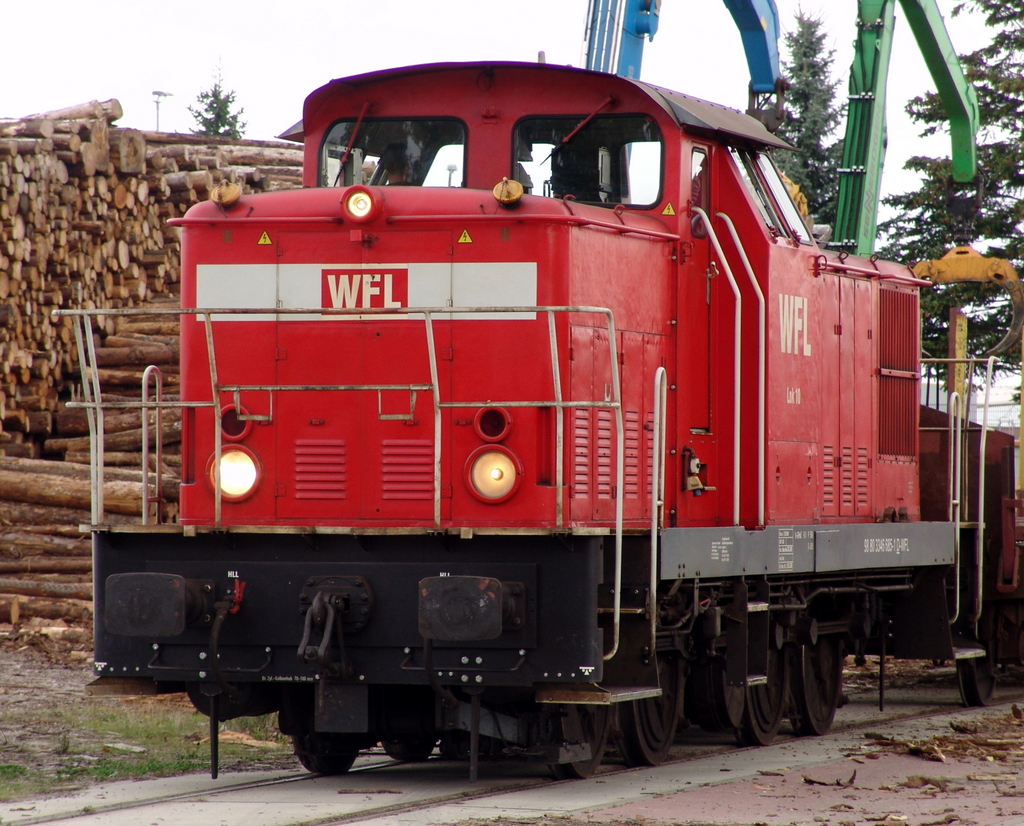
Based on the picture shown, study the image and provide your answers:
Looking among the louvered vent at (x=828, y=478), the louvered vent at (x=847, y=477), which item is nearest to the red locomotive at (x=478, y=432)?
the louvered vent at (x=828, y=478)

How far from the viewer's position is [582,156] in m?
8.12

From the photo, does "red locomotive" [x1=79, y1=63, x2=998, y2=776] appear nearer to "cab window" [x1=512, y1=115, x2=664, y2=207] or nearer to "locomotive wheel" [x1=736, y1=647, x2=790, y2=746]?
"cab window" [x1=512, y1=115, x2=664, y2=207]

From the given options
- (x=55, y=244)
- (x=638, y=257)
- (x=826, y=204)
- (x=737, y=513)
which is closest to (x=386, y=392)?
(x=638, y=257)

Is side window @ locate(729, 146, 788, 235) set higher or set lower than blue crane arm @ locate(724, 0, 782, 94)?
lower

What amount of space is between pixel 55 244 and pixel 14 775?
724 centimetres

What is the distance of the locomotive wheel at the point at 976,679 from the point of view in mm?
11602

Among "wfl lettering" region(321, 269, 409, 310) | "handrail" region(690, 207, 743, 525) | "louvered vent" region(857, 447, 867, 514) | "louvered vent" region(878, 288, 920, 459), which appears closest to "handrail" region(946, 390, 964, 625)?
"louvered vent" region(878, 288, 920, 459)

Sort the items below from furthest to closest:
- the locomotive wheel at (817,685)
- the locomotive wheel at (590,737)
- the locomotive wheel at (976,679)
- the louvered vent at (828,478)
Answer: the locomotive wheel at (976,679) < the locomotive wheel at (817,685) < the louvered vent at (828,478) < the locomotive wheel at (590,737)

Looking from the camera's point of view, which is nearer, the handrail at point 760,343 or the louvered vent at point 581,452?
the louvered vent at point 581,452

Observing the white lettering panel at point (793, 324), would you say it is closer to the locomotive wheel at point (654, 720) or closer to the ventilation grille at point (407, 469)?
the locomotive wheel at point (654, 720)

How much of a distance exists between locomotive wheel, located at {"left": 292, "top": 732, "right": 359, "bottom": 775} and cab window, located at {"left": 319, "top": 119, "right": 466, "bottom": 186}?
2.96 meters

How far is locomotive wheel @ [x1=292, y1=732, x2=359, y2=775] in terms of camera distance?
8008 mm

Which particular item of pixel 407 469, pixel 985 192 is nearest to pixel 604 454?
pixel 407 469

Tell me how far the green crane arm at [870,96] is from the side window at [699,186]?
4.47m
